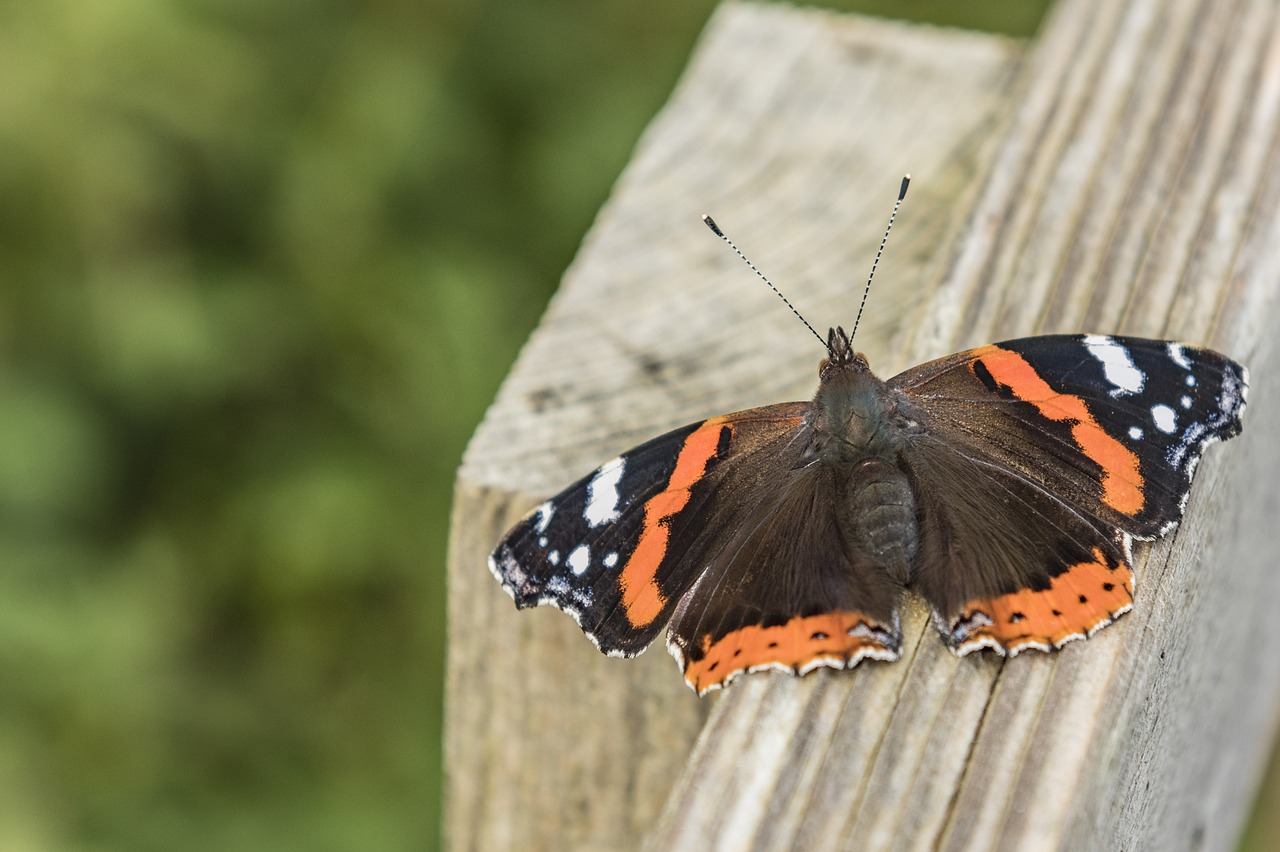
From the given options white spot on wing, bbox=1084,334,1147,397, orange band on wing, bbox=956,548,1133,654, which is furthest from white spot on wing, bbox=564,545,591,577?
white spot on wing, bbox=1084,334,1147,397

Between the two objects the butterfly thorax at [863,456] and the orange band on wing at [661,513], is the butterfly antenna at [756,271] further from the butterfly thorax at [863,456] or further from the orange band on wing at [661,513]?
the orange band on wing at [661,513]

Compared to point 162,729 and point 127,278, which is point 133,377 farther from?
point 162,729

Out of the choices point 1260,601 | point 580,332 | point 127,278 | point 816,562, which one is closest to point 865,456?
point 816,562

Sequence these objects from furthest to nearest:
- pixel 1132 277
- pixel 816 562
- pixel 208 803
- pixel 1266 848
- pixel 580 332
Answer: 1. pixel 1266 848
2. pixel 208 803
3. pixel 580 332
4. pixel 816 562
5. pixel 1132 277

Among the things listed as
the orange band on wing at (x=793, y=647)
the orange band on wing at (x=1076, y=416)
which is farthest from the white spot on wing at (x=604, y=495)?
the orange band on wing at (x=1076, y=416)

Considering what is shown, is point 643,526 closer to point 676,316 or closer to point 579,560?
point 579,560

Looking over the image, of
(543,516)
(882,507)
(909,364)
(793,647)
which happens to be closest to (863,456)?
(882,507)

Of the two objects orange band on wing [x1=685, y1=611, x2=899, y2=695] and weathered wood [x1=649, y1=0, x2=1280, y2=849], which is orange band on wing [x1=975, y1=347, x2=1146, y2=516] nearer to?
weathered wood [x1=649, y1=0, x2=1280, y2=849]
